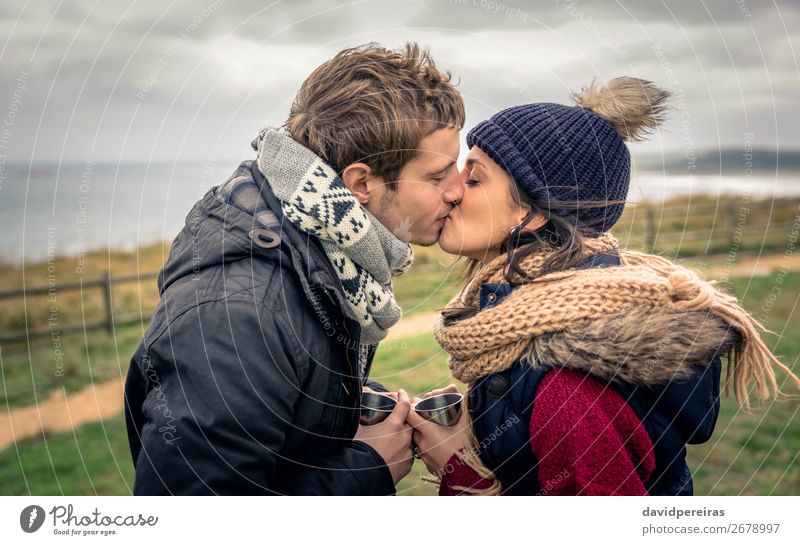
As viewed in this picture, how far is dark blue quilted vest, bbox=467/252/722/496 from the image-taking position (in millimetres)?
2203

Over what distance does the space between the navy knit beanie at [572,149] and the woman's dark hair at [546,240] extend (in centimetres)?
2

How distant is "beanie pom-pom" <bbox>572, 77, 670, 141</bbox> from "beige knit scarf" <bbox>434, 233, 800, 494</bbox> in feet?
1.46

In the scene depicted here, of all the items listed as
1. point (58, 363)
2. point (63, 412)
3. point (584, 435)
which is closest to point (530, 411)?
point (584, 435)

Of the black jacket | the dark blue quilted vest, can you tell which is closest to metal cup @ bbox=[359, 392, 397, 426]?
the black jacket

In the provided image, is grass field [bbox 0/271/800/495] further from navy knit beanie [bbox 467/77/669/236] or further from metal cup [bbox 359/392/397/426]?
navy knit beanie [bbox 467/77/669/236]

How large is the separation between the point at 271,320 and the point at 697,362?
122 cm

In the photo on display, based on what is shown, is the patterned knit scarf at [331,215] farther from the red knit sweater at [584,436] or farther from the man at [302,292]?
the red knit sweater at [584,436]

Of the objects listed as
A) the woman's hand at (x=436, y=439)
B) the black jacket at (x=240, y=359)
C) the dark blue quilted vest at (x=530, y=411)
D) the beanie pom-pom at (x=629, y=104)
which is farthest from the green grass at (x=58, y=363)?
the beanie pom-pom at (x=629, y=104)

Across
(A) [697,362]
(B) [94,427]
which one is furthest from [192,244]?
(B) [94,427]

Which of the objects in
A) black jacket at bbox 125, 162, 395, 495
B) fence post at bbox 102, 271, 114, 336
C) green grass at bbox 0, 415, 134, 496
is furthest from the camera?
fence post at bbox 102, 271, 114, 336

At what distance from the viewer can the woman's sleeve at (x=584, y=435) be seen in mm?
2055

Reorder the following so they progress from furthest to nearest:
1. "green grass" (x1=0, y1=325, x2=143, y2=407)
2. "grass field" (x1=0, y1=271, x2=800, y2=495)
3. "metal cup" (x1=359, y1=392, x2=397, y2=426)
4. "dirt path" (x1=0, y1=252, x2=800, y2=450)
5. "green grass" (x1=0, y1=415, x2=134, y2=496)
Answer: "green grass" (x1=0, y1=325, x2=143, y2=407) → "dirt path" (x1=0, y1=252, x2=800, y2=450) → "green grass" (x1=0, y1=415, x2=134, y2=496) → "grass field" (x1=0, y1=271, x2=800, y2=495) → "metal cup" (x1=359, y1=392, x2=397, y2=426)

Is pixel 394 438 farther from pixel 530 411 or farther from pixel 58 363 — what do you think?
pixel 58 363

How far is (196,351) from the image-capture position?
2.06m
